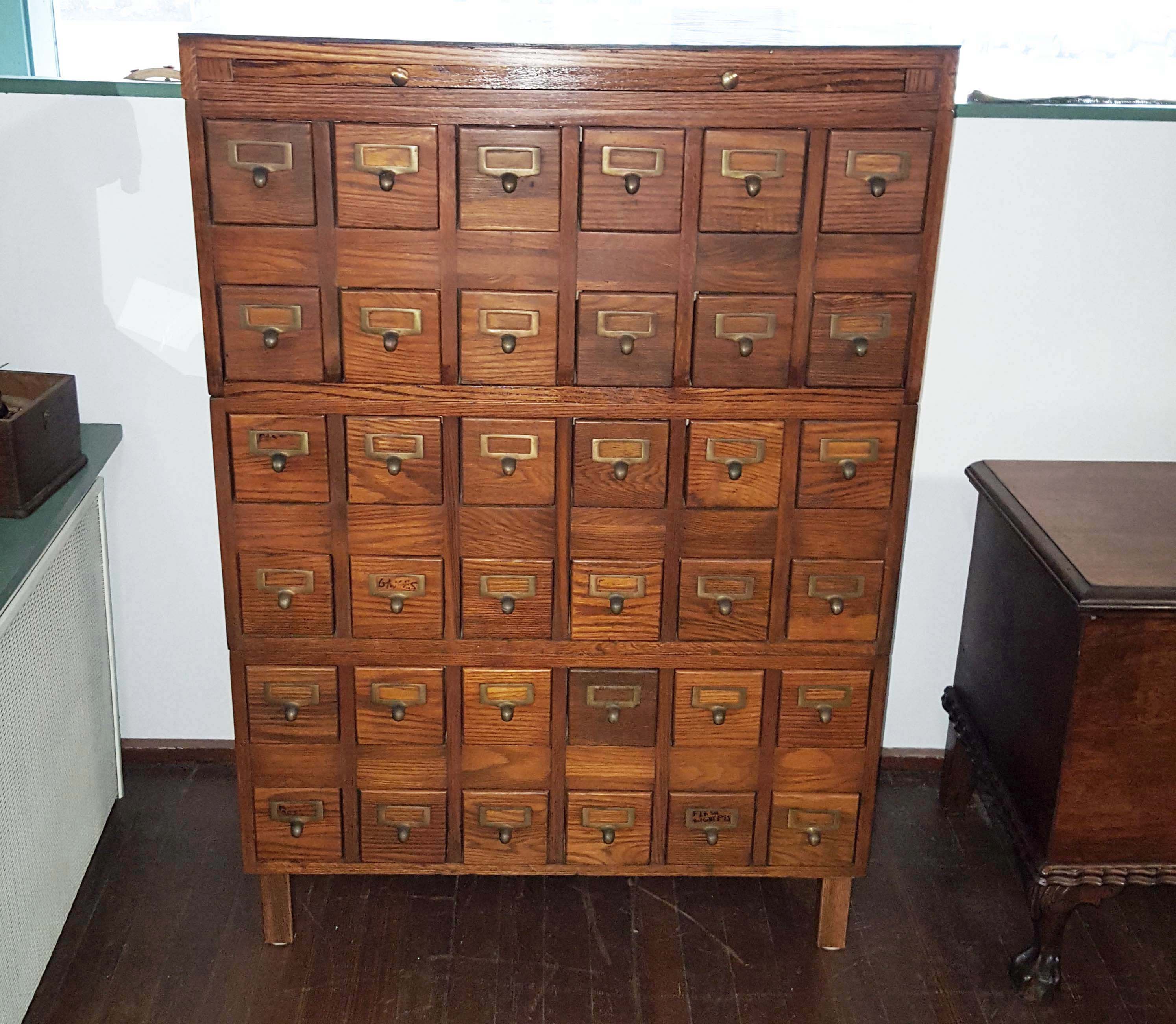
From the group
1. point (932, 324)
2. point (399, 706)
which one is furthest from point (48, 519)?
point (932, 324)

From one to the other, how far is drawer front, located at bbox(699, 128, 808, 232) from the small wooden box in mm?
1118

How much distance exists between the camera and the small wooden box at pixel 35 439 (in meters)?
2.03

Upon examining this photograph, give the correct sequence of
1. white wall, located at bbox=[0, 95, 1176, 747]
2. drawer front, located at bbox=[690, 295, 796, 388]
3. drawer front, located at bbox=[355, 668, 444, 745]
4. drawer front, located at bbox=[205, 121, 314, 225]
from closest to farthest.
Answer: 1. drawer front, located at bbox=[205, 121, 314, 225]
2. drawer front, located at bbox=[690, 295, 796, 388]
3. drawer front, located at bbox=[355, 668, 444, 745]
4. white wall, located at bbox=[0, 95, 1176, 747]

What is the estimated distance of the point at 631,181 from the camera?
1.83 metres

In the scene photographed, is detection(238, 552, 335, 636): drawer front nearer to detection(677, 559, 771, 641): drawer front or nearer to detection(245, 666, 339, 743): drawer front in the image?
detection(245, 666, 339, 743): drawer front

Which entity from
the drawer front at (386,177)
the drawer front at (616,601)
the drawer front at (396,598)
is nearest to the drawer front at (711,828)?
the drawer front at (616,601)

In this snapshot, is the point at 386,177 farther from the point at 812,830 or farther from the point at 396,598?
the point at 812,830

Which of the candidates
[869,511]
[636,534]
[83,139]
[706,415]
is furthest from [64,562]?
[869,511]

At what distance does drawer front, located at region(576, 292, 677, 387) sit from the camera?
190cm

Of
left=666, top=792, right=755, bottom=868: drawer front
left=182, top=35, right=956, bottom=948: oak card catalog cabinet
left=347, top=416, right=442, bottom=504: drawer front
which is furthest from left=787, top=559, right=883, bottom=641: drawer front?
left=347, top=416, right=442, bottom=504: drawer front

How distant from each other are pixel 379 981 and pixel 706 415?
3.74 feet

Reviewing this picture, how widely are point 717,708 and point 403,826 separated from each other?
23.0 inches

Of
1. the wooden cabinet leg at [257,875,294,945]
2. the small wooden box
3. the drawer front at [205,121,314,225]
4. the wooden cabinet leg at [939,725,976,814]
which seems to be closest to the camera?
the drawer front at [205,121,314,225]

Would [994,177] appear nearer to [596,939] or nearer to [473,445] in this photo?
[473,445]
